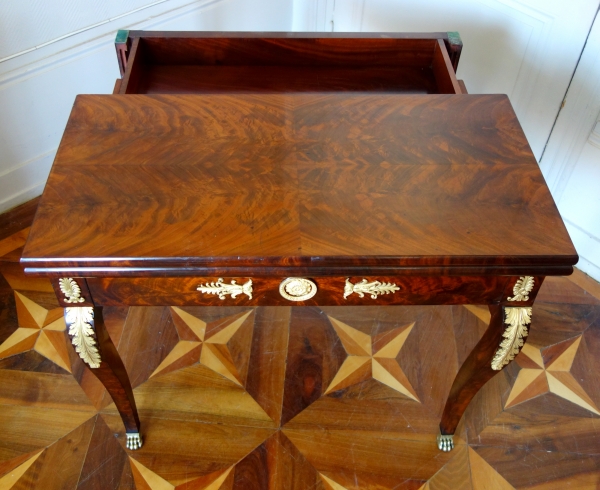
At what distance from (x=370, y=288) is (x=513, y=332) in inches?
8.7

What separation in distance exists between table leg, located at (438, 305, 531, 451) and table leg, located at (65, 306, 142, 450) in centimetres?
55

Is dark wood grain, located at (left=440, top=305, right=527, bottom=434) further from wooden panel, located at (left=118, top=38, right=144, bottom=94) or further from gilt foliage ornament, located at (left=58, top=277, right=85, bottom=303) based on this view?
wooden panel, located at (left=118, top=38, right=144, bottom=94)

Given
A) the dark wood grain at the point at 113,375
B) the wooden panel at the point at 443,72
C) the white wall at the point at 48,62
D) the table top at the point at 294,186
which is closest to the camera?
the table top at the point at 294,186

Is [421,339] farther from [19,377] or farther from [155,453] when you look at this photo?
[19,377]

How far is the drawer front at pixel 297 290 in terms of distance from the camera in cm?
72

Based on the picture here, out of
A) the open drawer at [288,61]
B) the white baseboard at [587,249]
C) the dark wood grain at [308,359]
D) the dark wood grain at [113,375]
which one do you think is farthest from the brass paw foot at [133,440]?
the white baseboard at [587,249]

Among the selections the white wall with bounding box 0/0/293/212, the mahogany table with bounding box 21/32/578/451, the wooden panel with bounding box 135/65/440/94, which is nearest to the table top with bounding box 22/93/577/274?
the mahogany table with bounding box 21/32/578/451

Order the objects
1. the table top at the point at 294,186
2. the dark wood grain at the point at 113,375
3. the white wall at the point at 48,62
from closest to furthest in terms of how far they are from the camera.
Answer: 1. the table top at the point at 294,186
2. the dark wood grain at the point at 113,375
3. the white wall at the point at 48,62

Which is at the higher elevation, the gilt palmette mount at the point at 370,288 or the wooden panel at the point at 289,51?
the wooden panel at the point at 289,51

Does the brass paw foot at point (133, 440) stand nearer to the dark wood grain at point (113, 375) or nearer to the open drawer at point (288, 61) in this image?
the dark wood grain at point (113, 375)

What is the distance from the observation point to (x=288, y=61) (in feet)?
3.90

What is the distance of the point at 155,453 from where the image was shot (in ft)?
3.42

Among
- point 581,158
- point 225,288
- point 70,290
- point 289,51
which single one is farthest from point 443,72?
point 70,290

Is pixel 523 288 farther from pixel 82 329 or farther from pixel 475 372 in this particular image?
pixel 82 329
